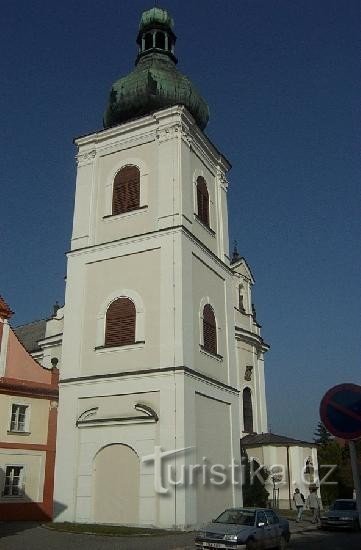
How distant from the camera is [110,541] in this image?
1416 cm

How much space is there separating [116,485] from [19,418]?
19.0ft

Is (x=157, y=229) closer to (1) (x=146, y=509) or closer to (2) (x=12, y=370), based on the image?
(2) (x=12, y=370)

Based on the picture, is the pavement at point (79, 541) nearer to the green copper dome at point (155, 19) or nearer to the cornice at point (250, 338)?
the cornice at point (250, 338)

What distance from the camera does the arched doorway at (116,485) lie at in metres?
17.0

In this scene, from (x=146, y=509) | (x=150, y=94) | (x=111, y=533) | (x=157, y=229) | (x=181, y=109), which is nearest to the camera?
(x=111, y=533)

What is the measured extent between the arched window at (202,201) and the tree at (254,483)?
10.8 m

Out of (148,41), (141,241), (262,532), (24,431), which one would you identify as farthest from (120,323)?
(148,41)

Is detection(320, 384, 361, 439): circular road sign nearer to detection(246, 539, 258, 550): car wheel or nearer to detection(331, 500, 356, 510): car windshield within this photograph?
detection(246, 539, 258, 550): car wheel

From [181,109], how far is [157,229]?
5.08 meters

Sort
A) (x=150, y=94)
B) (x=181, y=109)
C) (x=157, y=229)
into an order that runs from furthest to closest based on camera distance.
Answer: (x=150, y=94) < (x=181, y=109) < (x=157, y=229)

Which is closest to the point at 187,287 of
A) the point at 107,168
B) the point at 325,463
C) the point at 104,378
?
the point at 104,378

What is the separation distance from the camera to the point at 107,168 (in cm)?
2300

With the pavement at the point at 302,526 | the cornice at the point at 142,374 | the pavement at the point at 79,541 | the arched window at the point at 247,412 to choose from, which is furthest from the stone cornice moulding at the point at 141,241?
the arched window at the point at 247,412

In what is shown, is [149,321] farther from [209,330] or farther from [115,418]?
[115,418]
